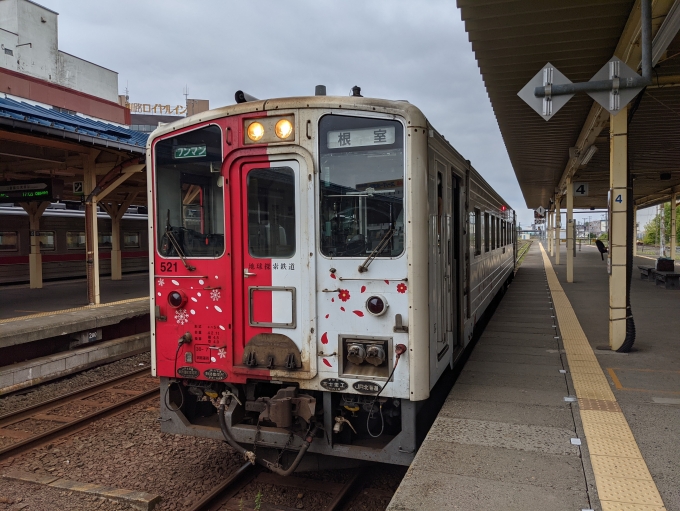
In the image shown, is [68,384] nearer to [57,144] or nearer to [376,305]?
[57,144]

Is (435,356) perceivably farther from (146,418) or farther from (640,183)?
(640,183)

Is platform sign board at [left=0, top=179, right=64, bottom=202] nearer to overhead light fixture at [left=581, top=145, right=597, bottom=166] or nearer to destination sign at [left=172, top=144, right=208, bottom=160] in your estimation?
destination sign at [left=172, top=144, right=208, bottom=160]

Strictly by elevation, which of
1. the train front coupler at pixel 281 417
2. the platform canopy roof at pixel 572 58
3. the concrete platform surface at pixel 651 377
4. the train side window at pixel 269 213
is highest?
the platform canopy roof at pixel 572 58

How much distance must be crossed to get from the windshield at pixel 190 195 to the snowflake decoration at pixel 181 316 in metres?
0.47

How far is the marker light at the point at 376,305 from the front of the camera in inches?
158

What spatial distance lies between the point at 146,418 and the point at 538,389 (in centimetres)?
453

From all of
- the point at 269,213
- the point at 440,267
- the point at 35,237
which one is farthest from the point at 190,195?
the point at 35,237

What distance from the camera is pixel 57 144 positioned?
10172 mm

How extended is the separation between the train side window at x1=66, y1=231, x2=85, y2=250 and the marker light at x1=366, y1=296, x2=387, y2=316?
1807 centimetres

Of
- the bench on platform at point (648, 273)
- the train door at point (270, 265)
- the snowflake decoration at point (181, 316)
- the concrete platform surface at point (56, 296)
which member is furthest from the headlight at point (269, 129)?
the bench on platform at point (648, 273)

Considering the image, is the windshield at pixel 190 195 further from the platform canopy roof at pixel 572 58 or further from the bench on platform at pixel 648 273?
the bench on platform at pixel 648 273

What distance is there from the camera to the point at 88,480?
5.00 metres

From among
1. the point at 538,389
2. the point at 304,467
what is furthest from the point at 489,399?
the point at 304,467

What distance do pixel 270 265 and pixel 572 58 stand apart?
6450mm
